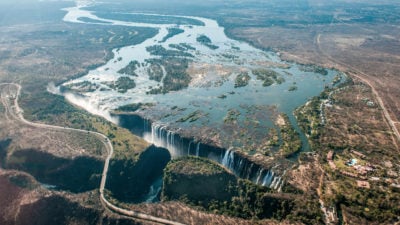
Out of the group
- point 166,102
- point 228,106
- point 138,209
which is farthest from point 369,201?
point 166,102

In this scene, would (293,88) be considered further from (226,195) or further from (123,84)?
(226,195)

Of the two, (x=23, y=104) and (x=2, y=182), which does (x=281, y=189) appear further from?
(x=23, y=104)

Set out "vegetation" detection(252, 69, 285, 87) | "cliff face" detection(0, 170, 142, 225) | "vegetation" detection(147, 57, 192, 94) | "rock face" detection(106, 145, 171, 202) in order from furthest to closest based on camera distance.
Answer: "vegetation" detection(252, 69, 285, 87)
"vegetation" detection(147, 57, 192, 94)
"rock face" detection(106, 145, 171, 202)
"cliff face" detection(0, 170, 142, 225)

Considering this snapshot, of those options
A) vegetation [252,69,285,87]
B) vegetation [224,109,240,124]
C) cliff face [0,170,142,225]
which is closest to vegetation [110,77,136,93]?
vegetation [224,109,240,124]

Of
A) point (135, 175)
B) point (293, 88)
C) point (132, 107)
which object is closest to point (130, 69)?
point (132, 107)

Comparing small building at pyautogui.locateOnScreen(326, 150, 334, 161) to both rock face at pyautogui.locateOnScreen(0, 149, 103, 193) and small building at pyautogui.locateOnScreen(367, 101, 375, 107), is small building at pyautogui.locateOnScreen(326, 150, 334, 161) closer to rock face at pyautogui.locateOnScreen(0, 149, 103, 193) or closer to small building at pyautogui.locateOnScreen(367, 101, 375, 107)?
small building at pyautogui.locateOnScreen(367, 101, 375, 107)

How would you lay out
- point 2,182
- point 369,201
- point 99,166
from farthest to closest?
point 99,166
point 2,182
point 369,201

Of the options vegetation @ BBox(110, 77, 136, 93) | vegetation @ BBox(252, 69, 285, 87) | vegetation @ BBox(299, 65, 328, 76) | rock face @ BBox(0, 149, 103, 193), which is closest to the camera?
rock face @ BBox(0, 149, 103, 193)
